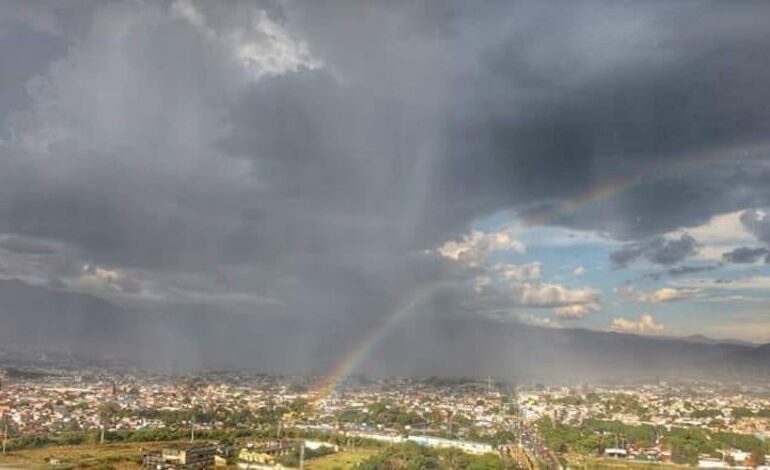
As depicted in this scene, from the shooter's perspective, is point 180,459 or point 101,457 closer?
point 180,459

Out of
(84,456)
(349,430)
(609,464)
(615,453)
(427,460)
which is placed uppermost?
(349,430)

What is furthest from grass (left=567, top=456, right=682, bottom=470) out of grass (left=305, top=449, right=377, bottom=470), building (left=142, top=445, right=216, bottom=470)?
building (left=142, top=445, right=216, bottom=470)

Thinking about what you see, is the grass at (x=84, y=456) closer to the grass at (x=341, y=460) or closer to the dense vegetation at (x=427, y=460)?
the grass at (x=341, y=460)

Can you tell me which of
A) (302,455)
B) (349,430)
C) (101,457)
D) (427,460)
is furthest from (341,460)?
(101,457)

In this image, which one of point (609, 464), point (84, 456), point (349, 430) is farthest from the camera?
point (349, 430)

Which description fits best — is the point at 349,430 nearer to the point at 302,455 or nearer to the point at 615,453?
the point at 302,455

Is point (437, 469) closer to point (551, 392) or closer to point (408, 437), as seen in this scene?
point (408, 437)

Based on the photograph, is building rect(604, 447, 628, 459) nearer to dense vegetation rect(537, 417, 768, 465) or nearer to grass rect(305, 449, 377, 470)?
dense vegetation rect(537, 417, 768, 465)
